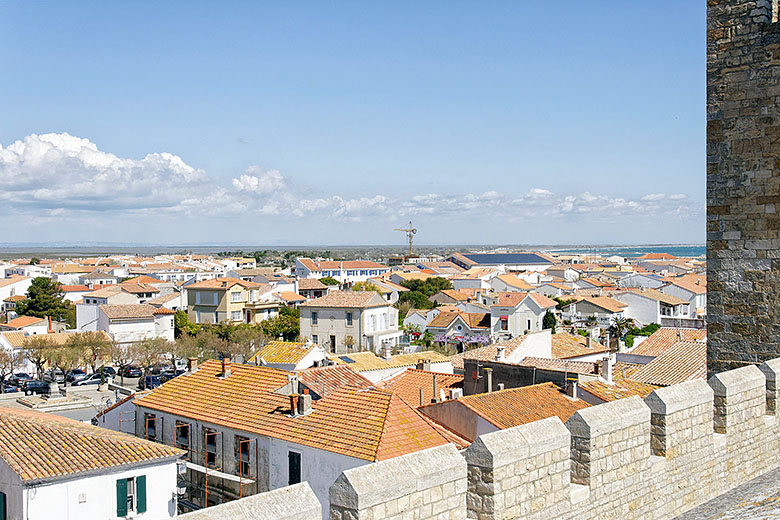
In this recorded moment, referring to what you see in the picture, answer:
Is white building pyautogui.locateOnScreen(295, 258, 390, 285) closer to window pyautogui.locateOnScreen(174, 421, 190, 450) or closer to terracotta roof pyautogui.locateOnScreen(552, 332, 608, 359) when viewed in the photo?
terracotta roof pyautogui.locateOnScreen(552, 332, 608, 359)

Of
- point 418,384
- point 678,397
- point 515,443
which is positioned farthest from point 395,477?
point 418,384

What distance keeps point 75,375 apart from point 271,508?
48922 millimetres

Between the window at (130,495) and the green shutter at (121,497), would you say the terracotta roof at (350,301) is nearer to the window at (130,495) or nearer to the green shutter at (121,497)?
the window at (130,495)

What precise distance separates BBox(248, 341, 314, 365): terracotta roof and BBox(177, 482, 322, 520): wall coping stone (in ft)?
100

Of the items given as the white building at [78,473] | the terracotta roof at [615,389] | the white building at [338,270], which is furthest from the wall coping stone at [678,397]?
the white building at [338,270]

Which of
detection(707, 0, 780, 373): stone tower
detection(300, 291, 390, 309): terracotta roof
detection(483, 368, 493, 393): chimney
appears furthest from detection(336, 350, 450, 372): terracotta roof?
detection(707, 0, 780, 373): stone tower

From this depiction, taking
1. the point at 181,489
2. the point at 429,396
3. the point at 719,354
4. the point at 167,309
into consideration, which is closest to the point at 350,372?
the point at 429,396

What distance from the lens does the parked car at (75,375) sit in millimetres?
47188

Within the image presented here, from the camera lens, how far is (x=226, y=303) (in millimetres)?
70375

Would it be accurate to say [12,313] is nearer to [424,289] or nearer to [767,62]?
[424,289]

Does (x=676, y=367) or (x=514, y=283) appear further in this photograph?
(x=514, y=283)

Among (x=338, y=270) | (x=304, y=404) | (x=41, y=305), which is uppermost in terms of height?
(x=304, y=404)

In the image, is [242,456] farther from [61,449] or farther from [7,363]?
[7,363]

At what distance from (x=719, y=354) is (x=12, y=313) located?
79.0 m
